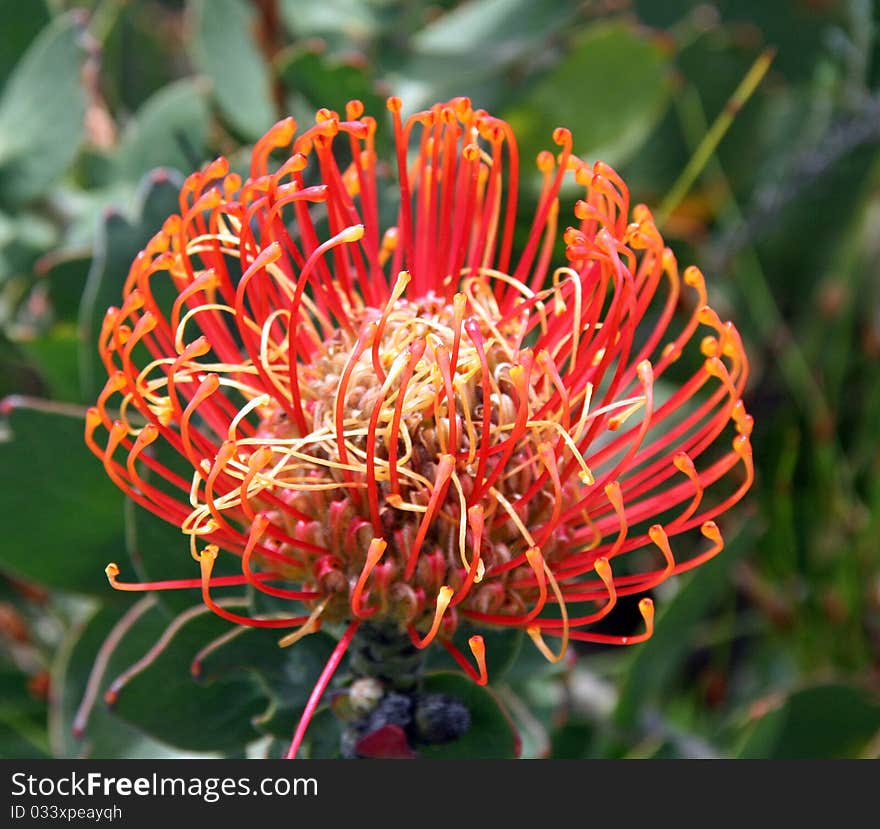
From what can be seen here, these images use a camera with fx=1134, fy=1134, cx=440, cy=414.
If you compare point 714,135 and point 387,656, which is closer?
point 387,656

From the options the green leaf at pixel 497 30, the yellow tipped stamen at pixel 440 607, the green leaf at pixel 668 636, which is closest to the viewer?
the yellow tipped stamen at pixel 440 607

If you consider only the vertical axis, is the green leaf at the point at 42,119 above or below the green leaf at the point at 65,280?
above

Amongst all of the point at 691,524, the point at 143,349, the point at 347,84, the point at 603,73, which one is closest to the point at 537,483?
the point at 691,524

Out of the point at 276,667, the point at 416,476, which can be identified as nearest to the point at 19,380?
the point at 276,667

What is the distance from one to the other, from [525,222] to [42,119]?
55cm

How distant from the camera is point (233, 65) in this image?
1.28m

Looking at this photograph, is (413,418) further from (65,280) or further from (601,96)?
(601,96)

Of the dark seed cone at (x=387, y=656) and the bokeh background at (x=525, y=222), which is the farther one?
the bokeh background at (x=525, y=222)

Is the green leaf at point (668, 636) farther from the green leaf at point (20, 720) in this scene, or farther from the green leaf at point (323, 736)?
the green leaf at point (20, 720)

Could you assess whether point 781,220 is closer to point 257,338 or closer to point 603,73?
point 603,73

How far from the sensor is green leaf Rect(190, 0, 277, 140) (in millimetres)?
1253

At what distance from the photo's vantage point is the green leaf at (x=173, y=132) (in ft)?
4.03

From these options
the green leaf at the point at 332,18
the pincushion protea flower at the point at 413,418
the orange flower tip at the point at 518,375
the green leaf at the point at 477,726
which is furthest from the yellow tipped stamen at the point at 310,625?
the green leaf at the point at 332,18

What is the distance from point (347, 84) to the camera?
118 centimetres
